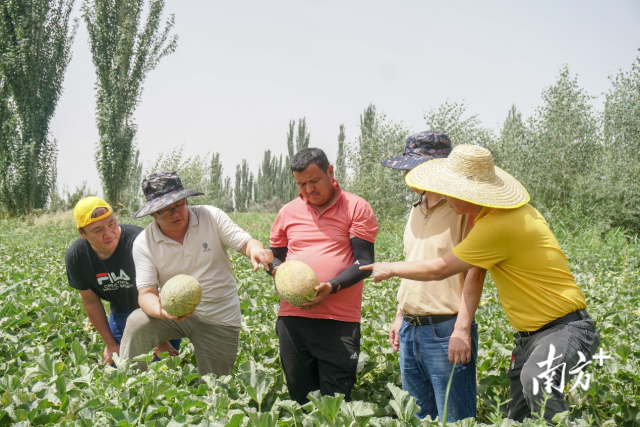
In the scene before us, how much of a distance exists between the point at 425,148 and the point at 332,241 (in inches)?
32.4

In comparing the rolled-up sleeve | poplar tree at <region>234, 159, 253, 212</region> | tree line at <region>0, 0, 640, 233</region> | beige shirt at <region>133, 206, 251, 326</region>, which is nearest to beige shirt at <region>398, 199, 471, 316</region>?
beige shirt at <region>133, 206, 251, 326</region>

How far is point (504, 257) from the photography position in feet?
7.79

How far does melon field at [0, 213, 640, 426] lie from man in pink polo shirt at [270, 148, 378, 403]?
273mm

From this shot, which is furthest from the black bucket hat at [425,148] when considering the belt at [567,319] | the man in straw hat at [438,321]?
the belt at [567,319]

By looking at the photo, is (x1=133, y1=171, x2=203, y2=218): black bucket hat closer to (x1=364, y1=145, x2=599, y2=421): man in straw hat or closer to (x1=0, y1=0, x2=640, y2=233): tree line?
(x1=364, y1=145, x2=599, y2=421): man in straw hat

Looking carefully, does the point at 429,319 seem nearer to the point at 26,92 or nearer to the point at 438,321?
the point at 438,321

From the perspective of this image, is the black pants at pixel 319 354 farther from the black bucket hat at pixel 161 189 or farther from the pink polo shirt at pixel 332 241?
the black bucket hat at pixel 161 189

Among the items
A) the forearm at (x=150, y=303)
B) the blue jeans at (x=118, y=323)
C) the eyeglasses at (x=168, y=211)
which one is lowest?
the blue jeans at (x=118, y=323)

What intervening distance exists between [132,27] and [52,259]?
1780 cm

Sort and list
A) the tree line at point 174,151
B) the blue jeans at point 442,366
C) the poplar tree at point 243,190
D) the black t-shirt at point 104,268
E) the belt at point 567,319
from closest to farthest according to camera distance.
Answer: the belt at point 567,319 < the blue jeans at point 442,366 < the black t-shirt at point 104,268 < the tree line at point 174,151 < the poplar tree at point 243,190

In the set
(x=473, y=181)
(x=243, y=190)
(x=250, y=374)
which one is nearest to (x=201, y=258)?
(x=250, y=374)

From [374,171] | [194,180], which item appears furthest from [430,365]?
[194,180]

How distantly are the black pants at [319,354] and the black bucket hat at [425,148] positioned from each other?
1.07m

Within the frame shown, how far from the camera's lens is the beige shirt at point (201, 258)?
133 inches
